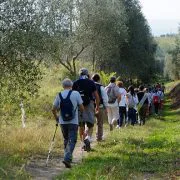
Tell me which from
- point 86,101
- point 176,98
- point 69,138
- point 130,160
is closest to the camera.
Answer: point 69,138

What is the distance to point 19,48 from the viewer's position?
41.5 ft

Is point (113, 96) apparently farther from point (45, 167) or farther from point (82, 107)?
point (45, 167)

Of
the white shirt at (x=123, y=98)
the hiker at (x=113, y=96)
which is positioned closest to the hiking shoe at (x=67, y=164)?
the hiker at (x=113, y=96)

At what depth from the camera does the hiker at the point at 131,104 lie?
69.5 feet

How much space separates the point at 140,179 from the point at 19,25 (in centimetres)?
593

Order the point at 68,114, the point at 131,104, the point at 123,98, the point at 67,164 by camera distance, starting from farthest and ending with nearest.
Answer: the point at 131,104 → the point at 123,98 → the point at 68,114 → the point at 67,164

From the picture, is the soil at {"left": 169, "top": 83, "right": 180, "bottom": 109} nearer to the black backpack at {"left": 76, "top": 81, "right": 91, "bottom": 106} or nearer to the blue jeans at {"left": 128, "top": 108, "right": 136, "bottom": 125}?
the blue jeans at {"left": 128, "top": 108, "right": 136, "bottom": 125}

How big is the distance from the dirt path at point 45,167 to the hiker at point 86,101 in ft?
2.00

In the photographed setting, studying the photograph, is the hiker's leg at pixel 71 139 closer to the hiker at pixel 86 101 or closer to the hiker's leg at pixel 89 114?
the hiker at pixel 86 101

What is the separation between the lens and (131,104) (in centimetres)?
2134

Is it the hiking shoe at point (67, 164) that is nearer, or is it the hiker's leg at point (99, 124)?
the hiking shoe at point (67, 164)

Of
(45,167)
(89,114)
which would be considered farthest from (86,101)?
(45,167)

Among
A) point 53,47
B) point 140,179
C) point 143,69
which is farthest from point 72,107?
point 143,69

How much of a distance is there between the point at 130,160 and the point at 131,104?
34.9ft
